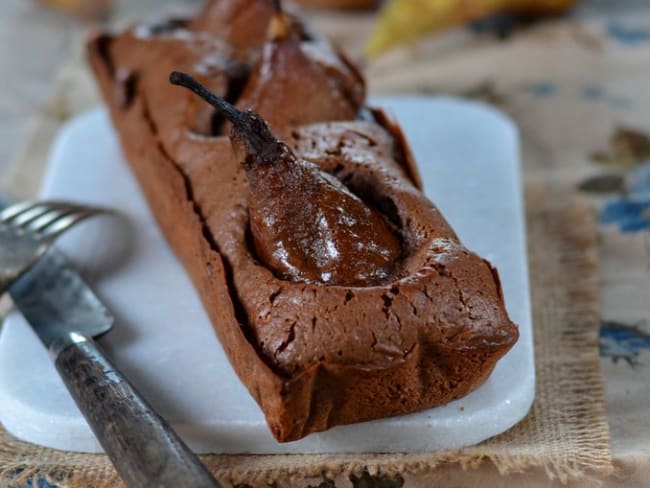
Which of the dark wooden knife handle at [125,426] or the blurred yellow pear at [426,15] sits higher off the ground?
the dark wooden knife handle at [125,426]

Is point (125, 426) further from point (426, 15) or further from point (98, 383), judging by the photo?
point (426, 15)

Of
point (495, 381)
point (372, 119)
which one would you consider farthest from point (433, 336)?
point (372, 119)

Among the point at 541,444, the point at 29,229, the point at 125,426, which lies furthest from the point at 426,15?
the point at 125,426

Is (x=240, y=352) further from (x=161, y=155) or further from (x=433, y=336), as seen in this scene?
A: (x=161, y=155)

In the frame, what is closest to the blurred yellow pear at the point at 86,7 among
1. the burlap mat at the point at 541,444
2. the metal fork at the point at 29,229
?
the metal fork at the point at 29,229

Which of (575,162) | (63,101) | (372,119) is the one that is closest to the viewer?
(372,119)

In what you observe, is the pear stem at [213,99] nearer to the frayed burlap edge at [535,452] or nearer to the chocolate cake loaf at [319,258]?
the chocolate cake loaf at [319,258]
